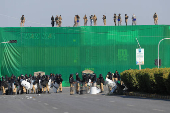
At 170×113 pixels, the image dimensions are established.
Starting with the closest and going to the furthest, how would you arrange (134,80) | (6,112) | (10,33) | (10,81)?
1. (6,112)
2. (134,80)
3. (10,81)
4. (10,33)

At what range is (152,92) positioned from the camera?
2803 cm

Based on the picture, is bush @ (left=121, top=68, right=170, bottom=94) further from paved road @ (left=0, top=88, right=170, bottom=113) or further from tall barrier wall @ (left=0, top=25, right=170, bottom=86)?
tall barrier wall @ (left=0, top=25, right=170, bottom=86)

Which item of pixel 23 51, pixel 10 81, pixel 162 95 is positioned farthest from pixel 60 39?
pixel 162 95

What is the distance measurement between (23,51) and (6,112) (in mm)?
45325

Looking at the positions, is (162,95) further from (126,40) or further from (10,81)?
(126,40)

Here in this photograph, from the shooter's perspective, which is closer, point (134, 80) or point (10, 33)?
point (134, 80)

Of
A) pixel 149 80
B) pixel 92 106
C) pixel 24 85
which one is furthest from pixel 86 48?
pixel 92 106

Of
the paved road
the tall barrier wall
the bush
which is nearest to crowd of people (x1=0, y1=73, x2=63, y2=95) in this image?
the bush

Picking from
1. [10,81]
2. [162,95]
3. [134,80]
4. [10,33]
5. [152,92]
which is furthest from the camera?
[10,33]

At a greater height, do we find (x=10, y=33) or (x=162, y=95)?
(x=10, y=33)

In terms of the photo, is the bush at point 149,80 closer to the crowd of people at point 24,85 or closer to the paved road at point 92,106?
the paved road at point 92,106

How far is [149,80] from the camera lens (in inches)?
1088

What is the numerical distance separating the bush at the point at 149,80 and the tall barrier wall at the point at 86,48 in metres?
30.9

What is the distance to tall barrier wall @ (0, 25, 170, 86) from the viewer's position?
2466 inches
